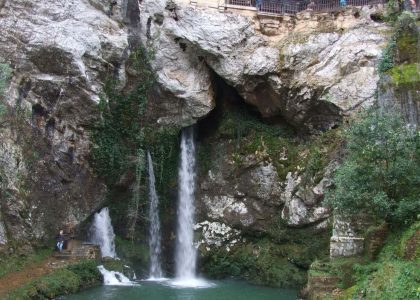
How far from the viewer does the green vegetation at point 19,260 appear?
666 inches

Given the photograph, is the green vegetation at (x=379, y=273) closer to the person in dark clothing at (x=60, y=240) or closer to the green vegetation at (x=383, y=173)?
the green vegetation at (x=383, y=173)

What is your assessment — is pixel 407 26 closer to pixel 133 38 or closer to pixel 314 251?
pixel 314 251

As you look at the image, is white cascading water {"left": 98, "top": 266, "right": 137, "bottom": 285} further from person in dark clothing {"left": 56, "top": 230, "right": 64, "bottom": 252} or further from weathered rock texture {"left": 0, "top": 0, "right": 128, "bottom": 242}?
weathered rock texture {"left": 0, "top": 0, "right": 128, "bottom": 242}

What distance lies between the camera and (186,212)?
2341 cm

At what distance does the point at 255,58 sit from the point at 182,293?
1061cm

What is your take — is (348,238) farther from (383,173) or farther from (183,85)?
(183,85)

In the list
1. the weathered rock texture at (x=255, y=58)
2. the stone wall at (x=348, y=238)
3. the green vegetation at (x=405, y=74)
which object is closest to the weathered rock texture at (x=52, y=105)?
the weathered rock texture at (x=255, y=58)

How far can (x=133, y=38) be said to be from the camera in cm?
2277

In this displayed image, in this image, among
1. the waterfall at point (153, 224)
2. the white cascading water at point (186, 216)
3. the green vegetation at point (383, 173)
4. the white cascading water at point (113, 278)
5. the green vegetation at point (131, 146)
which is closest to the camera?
the green vegetation at point (383, 173)

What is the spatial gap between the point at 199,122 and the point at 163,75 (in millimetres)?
3410

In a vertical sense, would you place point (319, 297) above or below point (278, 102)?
below

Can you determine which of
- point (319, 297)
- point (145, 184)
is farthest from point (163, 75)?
point (319, 297)

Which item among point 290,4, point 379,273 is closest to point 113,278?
point 379,273

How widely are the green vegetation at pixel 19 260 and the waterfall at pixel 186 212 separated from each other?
5902 millimetres
